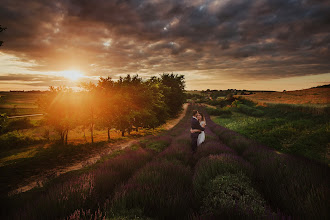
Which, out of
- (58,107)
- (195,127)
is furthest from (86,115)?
(195,127)

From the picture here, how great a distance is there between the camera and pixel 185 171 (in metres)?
4.24

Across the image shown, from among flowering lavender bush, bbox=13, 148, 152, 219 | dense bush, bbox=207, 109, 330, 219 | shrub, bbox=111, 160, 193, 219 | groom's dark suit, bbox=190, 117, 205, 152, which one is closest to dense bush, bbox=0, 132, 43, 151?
flowering lavender bush, bbox=13, 148, 152, 219

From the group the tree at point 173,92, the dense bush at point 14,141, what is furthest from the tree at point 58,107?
the tree at point 173,92

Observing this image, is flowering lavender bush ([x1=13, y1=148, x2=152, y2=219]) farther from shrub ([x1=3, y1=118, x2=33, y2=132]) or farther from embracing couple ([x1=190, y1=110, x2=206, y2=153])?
shrub ([x1=3, y1=118, x2=33, y2=132])

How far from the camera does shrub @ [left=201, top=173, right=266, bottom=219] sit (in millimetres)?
2188

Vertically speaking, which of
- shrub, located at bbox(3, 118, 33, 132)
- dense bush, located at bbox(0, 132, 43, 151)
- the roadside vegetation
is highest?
the roadside vegetation

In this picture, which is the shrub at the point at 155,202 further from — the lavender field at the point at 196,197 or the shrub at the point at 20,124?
the shrub at the point at 20,124

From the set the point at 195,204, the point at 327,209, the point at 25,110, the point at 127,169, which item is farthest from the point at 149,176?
the point at 25,110

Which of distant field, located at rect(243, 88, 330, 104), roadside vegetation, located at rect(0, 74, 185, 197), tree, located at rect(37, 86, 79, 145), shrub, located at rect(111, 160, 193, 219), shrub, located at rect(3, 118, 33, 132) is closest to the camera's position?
shrub, located at rect(111, 160, 193, 219)

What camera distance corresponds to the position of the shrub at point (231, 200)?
219cm

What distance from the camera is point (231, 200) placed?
2514 millimetres

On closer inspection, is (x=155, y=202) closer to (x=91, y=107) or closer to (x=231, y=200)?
(x=231, y=200)

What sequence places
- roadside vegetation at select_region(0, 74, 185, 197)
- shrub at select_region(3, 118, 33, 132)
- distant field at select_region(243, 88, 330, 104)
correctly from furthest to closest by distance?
shrub at select_region(3, 118, 33, 132) < distant field at select_region(243, 88, 330, 104) < roadside vegetation at select_region(0, 74, 185, 197)

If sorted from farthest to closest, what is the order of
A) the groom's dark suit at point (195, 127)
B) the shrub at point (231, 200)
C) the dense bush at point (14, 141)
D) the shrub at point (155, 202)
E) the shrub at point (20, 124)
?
the shrub at point (20, 124)
the dense bush at point (14, 141)
the groom's dark suit at point (195, 127)
the shrub at point (155, 202)
the shrub at point (231, 200)
